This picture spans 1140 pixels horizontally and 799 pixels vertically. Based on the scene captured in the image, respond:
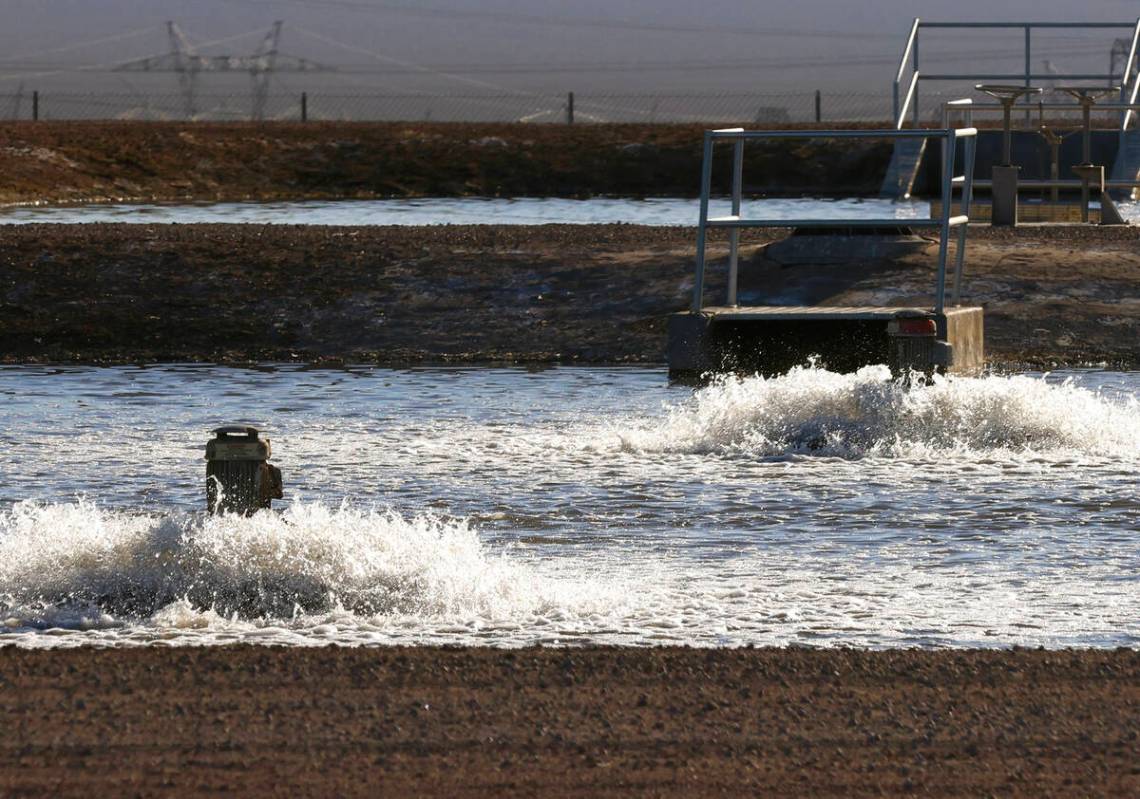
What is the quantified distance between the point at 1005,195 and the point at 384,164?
79.8ft

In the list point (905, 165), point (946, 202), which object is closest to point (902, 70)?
point (905, 165)

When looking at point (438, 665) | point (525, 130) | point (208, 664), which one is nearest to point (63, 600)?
point (208, 664)

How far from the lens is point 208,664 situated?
21.3 ft

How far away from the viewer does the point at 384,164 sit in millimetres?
49062

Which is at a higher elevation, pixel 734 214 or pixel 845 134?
pixel 845 134

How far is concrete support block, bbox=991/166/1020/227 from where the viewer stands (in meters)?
27.3

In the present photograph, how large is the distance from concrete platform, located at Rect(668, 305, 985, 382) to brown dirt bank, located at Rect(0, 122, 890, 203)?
1142 inches

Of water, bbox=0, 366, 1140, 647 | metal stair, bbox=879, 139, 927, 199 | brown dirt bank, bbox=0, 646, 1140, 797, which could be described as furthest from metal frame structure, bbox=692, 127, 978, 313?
metal stair, bbox=879, 139, 927, 199

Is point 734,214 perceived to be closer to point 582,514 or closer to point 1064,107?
point 582,514

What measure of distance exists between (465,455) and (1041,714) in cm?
714

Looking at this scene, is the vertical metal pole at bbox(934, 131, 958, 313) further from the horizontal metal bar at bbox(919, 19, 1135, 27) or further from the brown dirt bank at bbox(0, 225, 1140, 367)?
the horizontal metal bar at bbox(919, 19, 1135, 27)

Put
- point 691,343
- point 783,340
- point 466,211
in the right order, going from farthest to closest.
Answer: point 466,211 < point 783,340 < point 691,343

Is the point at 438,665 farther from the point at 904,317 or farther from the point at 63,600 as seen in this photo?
the point at 904,317

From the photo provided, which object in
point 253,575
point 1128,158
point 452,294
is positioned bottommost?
point 253,575
